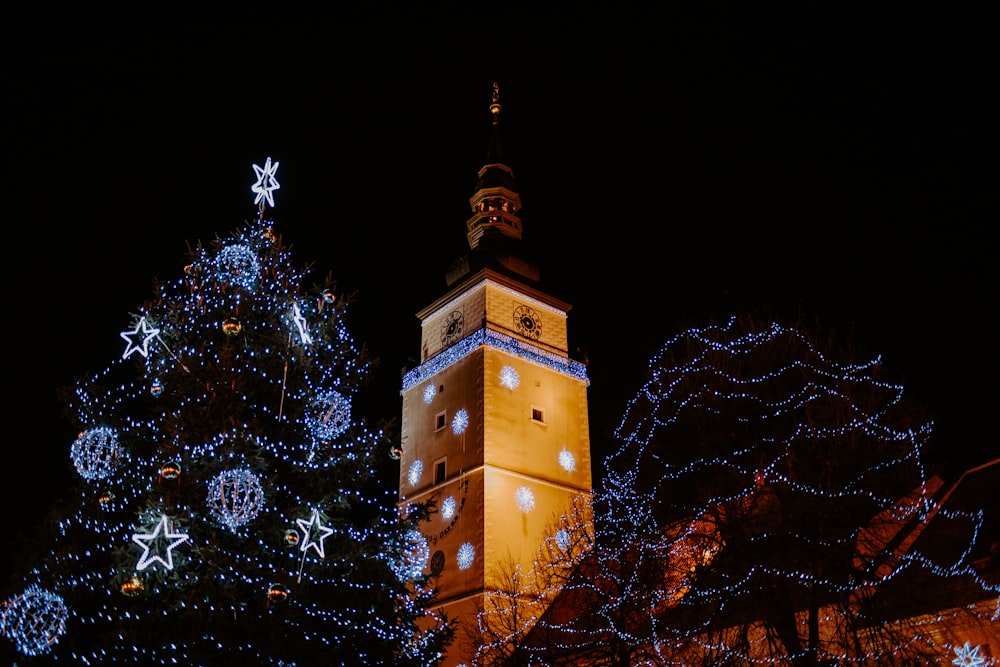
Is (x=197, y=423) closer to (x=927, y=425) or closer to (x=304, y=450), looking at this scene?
(x=304, y=450)

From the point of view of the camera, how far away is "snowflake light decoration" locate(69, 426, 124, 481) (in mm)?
12727

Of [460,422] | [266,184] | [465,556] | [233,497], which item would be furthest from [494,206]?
[233,497]

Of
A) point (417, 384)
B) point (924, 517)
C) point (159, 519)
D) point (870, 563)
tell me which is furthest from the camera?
point (417, 384)

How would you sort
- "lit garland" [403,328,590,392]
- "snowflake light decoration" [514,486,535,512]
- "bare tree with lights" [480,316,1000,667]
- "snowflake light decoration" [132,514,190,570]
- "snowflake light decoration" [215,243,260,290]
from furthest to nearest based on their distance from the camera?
1. "lit garland" [403,328,590,392]
2. "snowflake light decoration" [514,486,535,512]
3. "bare tree with lights" [480,316,1000,667]
4. "snowflake light decoration" [215,243,260,290]
5. "snowflake light decoration" [132,514,190,570]

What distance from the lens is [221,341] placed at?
44.4 ft

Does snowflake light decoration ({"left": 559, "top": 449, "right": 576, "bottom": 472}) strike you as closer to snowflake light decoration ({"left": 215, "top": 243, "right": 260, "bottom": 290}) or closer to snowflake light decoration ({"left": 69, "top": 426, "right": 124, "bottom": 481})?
snowflake light decoration ({"left": 215, "top": 243, "right": 260, "bottom": 290})

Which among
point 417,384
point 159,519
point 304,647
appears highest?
point 417,384

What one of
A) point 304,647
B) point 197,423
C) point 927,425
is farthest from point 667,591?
point 197,423

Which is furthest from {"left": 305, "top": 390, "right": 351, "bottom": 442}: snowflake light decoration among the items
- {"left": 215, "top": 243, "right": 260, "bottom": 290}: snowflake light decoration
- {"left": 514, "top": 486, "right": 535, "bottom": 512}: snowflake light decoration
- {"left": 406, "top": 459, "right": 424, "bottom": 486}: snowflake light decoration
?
{"left": 406, "top": 459, "right": 424, "bottom": 486}: snowflake light decoration

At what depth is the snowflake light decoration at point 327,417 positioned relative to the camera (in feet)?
43.9

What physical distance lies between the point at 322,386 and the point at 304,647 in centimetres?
351

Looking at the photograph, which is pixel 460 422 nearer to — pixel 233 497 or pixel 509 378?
pixel 509 378

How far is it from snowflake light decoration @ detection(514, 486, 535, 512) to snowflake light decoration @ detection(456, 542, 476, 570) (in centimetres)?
220

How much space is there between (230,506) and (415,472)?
76.4 ft
